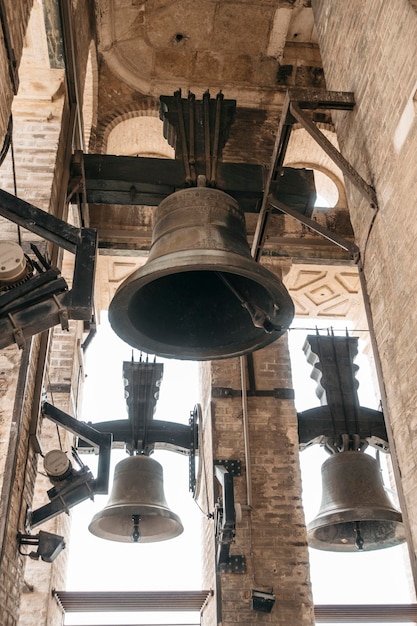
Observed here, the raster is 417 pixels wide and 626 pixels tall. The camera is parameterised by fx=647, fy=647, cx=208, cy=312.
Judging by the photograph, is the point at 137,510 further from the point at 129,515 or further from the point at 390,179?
the point at 390,179

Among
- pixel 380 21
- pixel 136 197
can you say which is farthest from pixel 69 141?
pixel 380 21

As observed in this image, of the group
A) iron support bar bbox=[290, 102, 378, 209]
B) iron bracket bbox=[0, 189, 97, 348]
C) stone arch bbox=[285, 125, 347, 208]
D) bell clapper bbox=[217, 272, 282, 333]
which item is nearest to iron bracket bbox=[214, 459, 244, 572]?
bell clapper bbox=[217, 272, 282, 333]

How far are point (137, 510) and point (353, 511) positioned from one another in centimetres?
191

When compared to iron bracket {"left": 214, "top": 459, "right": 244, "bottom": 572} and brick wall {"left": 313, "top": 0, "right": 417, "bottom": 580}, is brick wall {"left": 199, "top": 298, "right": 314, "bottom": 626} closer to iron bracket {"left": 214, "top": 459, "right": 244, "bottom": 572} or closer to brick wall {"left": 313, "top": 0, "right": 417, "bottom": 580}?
iron bracket {"left": 214, "top": 459, "right": 244, "bottom": 572}

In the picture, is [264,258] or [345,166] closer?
[345,166]

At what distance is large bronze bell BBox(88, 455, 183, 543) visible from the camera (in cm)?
584

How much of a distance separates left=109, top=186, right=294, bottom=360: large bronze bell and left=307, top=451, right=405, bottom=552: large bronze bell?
2550 millimetres

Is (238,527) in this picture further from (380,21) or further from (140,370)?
(380,21)

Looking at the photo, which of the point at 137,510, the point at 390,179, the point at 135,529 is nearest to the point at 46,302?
the point at 390,179

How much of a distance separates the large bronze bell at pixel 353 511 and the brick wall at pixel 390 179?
1.66m

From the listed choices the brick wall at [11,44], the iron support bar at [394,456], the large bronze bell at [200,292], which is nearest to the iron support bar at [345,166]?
the iron support bar at [394,456]

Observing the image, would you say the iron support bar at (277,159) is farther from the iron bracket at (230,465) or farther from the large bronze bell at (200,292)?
the iron bracket at (230,465)

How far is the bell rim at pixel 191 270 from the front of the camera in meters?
3.41

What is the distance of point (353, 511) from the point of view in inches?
221
